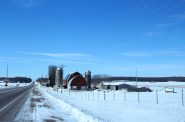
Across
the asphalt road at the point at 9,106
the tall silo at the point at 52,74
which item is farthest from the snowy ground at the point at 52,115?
the tall silo at the point at 52,74

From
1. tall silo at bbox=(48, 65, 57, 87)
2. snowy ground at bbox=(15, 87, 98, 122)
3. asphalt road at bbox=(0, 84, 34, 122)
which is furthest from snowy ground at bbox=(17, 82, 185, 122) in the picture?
tall silo at bbox=(48, 65, 57, 87)

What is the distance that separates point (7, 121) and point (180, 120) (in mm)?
8248

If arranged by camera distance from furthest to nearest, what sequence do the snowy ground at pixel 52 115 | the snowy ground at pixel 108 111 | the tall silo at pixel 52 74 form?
the tall silo at pixel 52 74 < the snowy ground at pixel 52 115 < the snowy ground at pixel 108 111

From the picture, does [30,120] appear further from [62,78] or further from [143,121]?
[62,78]

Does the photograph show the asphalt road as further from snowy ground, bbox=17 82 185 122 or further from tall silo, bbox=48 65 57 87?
tall silo, bbox=48 65 57 87

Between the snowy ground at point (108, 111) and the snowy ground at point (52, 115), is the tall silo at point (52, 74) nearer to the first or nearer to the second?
the snowy ground at point (108, 111)

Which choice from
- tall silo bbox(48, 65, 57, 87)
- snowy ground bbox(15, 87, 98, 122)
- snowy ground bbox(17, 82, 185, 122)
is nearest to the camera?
snowy ground bbox(17, 82, 185, 122)

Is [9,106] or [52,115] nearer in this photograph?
[52,115]

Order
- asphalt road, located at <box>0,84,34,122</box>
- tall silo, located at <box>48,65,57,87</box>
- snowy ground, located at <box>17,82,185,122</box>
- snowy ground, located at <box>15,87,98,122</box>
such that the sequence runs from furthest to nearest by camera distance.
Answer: tall silo, located at <box>48,65,57,87</box>
asphalt road, located at <box>0,84,34,122</box>
snowy ground, located at <box>15,87,98,122</box>
snowy ground, located at <box>17,82,185,122</box>

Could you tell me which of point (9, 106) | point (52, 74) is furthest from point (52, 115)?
point (52, 74)

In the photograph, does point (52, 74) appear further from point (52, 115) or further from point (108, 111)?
point (52, 115)

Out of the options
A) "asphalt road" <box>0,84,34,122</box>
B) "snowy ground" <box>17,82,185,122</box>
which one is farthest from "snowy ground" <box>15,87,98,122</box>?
"asphalt road" <box>0,84,34,122</box>

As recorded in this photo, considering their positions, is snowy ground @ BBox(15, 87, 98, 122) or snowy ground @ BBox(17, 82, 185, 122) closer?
snowy ground @ BBox(17, 82, 185, 122)

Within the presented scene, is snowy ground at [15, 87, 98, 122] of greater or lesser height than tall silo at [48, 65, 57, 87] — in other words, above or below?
below
